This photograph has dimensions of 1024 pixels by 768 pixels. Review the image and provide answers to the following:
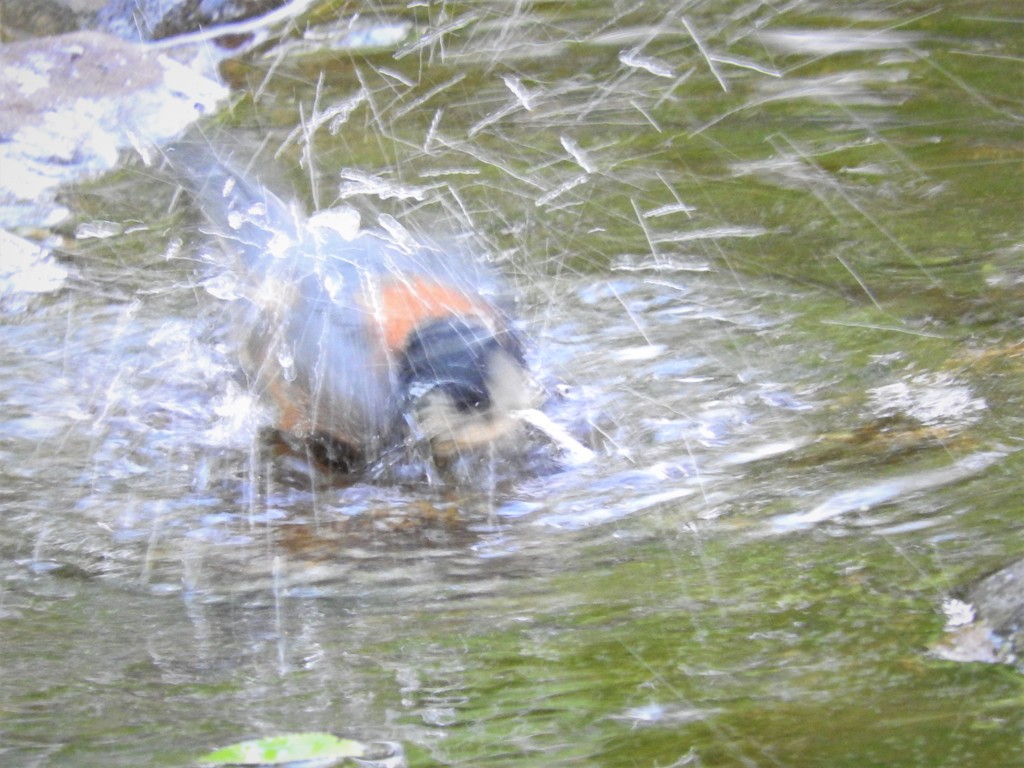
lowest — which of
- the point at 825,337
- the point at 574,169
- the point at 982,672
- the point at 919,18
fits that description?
the point at 982,672

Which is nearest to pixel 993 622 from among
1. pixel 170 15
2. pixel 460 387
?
pixel 460 387

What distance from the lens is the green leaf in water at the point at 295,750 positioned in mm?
1346

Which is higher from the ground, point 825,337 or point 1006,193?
point 1006,193

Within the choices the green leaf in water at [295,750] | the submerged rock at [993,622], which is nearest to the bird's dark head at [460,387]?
the green leaf in water at [295,750]

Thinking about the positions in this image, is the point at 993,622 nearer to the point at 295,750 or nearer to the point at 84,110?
the point at 295,750

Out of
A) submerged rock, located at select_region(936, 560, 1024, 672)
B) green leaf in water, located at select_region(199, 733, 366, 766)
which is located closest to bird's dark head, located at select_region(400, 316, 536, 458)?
green leaf in water, located at select_region(199, 733, 366, 766)

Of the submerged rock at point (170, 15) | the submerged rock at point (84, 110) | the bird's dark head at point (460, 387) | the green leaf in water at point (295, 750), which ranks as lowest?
the green leaf in water at point (295, 750)

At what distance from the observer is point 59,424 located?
4.60ft

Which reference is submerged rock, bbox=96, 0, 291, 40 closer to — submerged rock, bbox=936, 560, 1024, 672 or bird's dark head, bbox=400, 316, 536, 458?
bird's dark head, bbox=400, 316, 536, 458

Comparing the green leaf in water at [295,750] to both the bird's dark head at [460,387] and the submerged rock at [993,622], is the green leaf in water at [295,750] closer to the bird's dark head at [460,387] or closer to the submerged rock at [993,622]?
the bird's dark head at [460,387]

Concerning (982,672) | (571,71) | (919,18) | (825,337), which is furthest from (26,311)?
(982,672)

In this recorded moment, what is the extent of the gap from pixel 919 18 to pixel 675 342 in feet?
1.62

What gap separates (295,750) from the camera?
1.35m

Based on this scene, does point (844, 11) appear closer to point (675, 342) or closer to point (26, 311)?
point (675, 342)
